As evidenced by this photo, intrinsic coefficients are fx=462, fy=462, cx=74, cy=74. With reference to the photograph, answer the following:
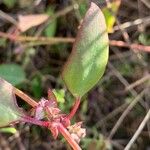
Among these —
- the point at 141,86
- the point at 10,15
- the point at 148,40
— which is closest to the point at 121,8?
the point at 148,40

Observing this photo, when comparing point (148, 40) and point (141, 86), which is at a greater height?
point (148, 40)

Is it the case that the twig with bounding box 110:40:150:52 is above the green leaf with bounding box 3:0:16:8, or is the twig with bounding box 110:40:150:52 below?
below

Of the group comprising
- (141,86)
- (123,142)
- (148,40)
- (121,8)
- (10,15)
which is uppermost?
(10,15)

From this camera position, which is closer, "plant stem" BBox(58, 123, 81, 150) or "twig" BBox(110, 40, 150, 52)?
"plant stem" BBox(58, 123, 81, 150)

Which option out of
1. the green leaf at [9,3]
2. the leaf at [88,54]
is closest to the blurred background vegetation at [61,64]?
the green leaf at [9,3]

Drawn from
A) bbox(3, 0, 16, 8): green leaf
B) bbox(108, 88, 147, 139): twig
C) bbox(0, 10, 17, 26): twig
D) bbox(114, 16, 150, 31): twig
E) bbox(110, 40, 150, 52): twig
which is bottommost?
bbox(108, 88, 147, 139): twig

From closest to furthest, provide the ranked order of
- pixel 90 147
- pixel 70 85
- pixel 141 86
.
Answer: pixel 70 85, pixel 90 147, pixel 141 86

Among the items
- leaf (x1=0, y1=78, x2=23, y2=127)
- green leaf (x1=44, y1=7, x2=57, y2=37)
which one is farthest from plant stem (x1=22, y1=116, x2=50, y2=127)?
green leaf (x1=44, y1=7, x2=57, y2=37)

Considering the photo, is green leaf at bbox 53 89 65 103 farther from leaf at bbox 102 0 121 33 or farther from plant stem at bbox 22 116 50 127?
plant stem at bbox 22 116 50 127

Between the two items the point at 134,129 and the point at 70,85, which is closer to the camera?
the point at 70,85

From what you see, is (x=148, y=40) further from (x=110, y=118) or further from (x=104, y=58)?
(x=104, y=58)
